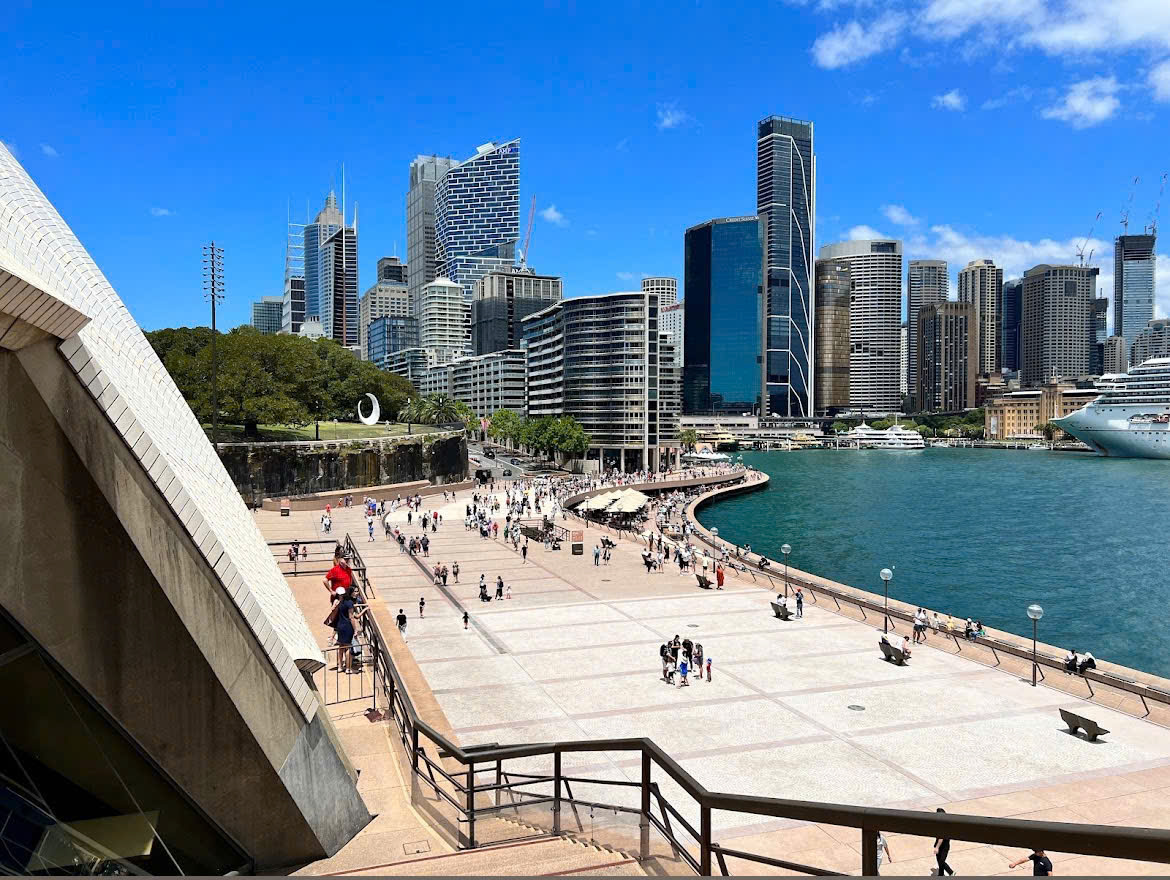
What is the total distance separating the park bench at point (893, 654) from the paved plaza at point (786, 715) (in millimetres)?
343

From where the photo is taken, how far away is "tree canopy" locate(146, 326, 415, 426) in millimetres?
65062

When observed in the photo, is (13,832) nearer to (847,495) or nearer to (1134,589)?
(1134,589)

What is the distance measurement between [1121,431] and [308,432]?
486ft

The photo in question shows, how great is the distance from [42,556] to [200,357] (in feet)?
219

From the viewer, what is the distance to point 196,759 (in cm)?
758

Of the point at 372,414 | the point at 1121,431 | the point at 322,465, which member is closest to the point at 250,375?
the point at 322,465

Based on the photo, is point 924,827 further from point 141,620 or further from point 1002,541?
point 1002,541

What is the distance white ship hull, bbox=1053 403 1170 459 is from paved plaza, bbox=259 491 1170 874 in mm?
150871

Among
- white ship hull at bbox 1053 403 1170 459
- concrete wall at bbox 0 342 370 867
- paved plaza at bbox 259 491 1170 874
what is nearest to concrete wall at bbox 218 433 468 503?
paved plaza at bbox 259 491 1170 874

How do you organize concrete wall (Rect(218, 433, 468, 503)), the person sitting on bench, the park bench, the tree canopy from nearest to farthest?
the person sitting on bench < the park bench < concrete wall (Rect(218, 433, 468, 503)) < the tree canopy

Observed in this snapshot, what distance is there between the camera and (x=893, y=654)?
23578 millimetres

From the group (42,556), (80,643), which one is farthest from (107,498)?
(80,643)

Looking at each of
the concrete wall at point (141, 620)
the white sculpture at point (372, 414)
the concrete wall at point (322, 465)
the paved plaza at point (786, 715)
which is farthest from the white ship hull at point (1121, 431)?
the concrete wall at point (141, 620)

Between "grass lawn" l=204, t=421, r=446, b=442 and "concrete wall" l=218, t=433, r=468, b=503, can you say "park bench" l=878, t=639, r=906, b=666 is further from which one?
"grass lawn" l=204, t=421, r=446, b=442
